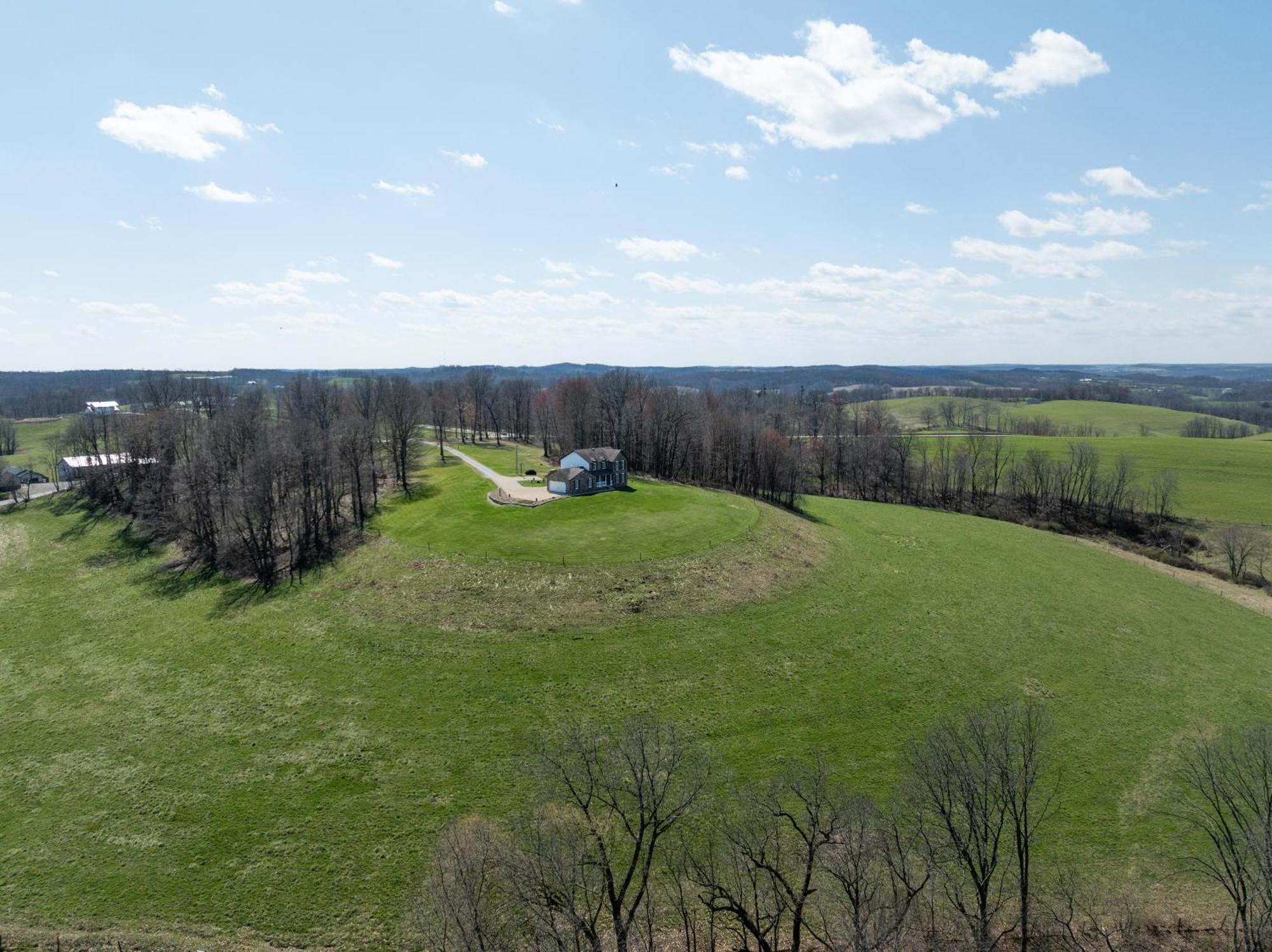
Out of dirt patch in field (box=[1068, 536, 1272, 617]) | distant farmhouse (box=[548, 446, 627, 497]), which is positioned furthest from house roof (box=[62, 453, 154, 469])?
dirt patch in field (box=[1068, 536, 1272, 617])

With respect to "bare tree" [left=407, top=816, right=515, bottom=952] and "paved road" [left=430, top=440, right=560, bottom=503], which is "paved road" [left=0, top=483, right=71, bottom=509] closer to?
"paved road" [left=430, top=440, right=560, bottom=503]

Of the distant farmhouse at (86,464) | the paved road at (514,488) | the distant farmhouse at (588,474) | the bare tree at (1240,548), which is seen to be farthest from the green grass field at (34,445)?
the bare tree at (1240,548)

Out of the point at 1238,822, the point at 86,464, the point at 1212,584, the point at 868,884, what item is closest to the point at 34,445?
the point at 86,464

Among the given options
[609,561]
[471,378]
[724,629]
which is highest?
[471,378]

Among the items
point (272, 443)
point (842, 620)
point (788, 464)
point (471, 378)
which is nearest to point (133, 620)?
point (272, 443)

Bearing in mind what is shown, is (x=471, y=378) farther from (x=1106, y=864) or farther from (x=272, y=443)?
(x=1106, y=864)

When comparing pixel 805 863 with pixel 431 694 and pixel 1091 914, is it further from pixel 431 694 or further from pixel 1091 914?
pixel 431 694

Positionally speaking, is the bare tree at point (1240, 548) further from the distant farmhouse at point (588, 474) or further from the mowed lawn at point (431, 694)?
the distant farmhouse at point (588, 474)
